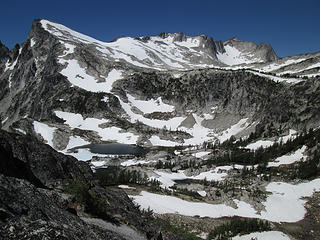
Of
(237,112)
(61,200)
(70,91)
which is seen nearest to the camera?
(61,200)

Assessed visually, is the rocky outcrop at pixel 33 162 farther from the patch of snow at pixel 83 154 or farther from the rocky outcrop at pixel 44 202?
the patch of snow at pixel 83 154

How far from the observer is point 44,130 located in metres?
115

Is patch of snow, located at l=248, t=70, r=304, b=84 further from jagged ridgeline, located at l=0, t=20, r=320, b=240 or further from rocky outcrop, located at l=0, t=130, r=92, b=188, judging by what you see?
rocky outcrop, located at l=0, t=130, r=92, b=188

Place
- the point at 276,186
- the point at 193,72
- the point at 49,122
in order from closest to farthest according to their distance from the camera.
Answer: the point at 276,186 → the point at 49,122 → the point at 193,72

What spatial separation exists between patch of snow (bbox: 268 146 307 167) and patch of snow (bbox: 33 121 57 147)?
78462 mm

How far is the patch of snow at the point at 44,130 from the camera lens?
4382 inches

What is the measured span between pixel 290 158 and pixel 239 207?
4163 centimetres

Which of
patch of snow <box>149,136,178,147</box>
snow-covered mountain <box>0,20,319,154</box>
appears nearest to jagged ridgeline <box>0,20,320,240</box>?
patch of snow <box>149,136,178,147</box>

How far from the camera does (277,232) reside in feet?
88.1

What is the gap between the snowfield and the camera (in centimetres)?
2941

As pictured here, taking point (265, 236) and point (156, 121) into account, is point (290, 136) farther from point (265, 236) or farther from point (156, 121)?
point (156, 121)

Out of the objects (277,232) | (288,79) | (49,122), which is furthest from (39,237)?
(288,79)

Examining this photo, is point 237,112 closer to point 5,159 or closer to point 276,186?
point 276,186

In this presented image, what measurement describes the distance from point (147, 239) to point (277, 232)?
1890 cm
